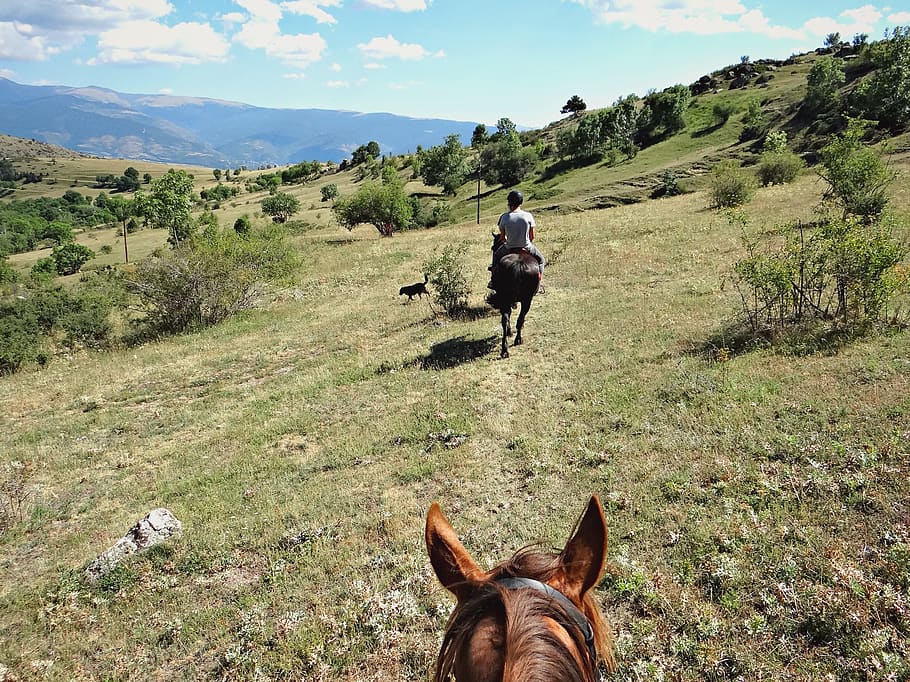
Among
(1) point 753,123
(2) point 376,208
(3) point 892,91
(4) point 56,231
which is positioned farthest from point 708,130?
(4) point 56,231

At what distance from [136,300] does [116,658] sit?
26.6m

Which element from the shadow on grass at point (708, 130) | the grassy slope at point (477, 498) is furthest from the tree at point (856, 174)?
the shadow on grass at point (708, 130)

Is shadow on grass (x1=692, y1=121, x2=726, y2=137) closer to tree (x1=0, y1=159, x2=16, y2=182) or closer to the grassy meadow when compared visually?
the grassy meadow

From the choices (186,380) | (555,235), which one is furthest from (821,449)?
(555,235)

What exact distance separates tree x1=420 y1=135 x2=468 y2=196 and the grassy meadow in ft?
228

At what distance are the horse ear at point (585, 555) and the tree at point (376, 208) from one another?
45.3 m

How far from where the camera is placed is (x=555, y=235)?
1137 inches

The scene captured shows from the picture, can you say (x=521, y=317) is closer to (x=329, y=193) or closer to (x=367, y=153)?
(x=329, y=193)

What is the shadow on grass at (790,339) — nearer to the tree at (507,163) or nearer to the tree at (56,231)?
the tree at (507,163)

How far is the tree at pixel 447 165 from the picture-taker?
78.0m

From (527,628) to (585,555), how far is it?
1.93 ft

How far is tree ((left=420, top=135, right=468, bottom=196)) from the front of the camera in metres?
78.0

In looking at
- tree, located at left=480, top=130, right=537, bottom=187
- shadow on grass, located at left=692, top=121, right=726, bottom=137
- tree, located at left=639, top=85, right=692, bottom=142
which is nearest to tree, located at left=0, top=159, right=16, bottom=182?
tree, located at left=480, top=130, right=537, bottom=187

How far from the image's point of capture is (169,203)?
49844 mm
